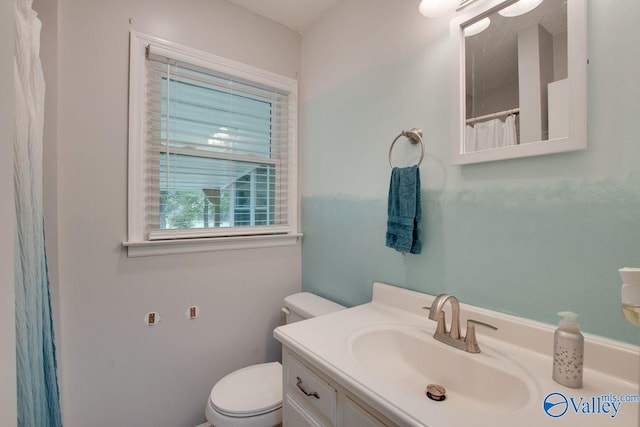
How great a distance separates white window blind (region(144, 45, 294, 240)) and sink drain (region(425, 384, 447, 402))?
1.24 meters

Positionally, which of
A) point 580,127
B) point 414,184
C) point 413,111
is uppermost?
point 413,111

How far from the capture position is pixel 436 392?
94cm

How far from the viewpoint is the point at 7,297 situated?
54 cm

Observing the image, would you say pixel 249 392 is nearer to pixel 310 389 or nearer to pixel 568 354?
pixel 310 389

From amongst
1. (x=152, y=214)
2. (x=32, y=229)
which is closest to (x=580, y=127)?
(x=32, y=229)

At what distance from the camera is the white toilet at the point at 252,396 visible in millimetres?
1246

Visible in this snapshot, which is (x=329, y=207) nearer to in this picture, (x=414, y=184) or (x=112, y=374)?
(x=414, y=184)

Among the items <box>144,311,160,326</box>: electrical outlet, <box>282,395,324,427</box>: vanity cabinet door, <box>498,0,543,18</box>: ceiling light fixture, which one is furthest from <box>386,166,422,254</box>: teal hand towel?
<box>144,311,160,326</box>: electrical outlet

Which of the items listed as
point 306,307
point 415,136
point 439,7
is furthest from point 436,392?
point 439,7

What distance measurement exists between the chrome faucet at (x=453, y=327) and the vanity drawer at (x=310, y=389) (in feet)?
Answer: 1.31

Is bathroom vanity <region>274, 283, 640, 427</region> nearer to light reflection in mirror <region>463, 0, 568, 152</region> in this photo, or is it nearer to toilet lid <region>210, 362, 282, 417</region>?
toilet lid <region>210, 362, 282, 417</region>

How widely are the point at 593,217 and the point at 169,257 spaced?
1.73m

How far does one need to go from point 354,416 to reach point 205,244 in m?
1.17

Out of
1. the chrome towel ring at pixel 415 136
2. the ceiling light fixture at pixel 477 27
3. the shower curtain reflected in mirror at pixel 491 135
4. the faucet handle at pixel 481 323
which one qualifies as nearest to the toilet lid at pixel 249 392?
the faucet handle at pixel 481 323
